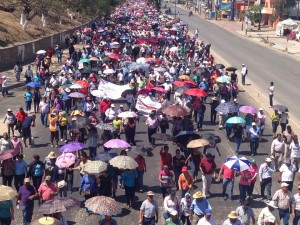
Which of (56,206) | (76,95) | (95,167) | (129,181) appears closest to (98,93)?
(76,95)

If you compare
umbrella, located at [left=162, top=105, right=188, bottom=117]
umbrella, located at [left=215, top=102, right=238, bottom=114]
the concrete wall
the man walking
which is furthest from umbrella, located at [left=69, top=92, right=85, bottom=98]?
the concrete wall

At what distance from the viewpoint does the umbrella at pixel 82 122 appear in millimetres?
18641

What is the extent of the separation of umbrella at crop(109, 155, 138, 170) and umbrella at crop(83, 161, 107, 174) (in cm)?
27

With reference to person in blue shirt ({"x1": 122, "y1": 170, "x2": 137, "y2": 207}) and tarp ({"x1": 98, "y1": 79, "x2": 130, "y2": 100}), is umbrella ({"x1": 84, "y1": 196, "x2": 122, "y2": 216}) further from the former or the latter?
tarp ({"x1": 98, "y1": 79, "x2": 130, "y2": 100})

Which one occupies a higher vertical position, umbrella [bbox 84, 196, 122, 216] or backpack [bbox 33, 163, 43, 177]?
umbrella [bbox 84, 196, 122, 216]

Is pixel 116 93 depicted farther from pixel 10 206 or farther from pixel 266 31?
pixel 266 31

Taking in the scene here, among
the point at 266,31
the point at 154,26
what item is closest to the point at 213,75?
the point at 154,26

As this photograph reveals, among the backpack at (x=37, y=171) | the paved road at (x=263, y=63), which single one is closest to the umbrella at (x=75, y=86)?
the backpack at (x=37, y=171)

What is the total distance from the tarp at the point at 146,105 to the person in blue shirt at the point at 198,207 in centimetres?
1107

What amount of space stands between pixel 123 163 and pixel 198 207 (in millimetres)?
2697

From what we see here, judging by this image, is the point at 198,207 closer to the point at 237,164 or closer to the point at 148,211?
the point at 148,211

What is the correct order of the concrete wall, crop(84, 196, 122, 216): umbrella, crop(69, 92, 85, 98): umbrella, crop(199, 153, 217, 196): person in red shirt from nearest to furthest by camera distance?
1. crop(84, 196, 122, 216): umbrella
2. crop(199, 153, 217, 196): person in red shirt
3. crop(69, 92, 85, 98): umbrella
4. the concrete wall

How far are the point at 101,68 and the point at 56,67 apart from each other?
7.31 meters

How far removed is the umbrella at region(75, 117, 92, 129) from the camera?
18641 millimetres
